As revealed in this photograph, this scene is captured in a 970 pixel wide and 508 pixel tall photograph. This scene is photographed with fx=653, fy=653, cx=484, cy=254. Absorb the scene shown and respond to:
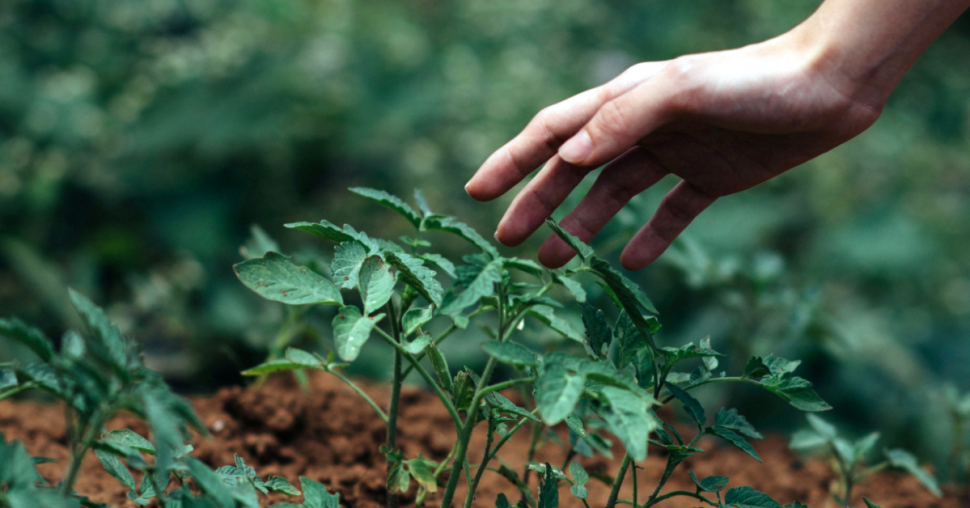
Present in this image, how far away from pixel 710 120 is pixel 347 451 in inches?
32.5

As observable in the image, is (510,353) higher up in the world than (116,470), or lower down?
higher up

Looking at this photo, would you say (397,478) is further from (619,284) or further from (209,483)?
(619,284)

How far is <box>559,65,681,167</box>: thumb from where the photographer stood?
0.89m

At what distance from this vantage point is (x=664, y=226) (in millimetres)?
1125

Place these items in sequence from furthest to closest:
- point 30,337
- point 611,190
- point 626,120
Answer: point 611,190
point 626,120
point 30,337

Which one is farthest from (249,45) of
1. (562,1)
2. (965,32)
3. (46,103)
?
(965,32)

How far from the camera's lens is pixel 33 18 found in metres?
3.33

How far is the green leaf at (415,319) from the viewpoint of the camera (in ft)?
2.46

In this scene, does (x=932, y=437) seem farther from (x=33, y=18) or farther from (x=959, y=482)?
(x=33, y=18)

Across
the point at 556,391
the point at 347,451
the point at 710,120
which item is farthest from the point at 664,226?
the point at 347,451

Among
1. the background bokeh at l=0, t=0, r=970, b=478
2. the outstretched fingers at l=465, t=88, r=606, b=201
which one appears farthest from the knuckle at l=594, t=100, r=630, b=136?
the background bokeh at l=0, t=0, r=970, b=478

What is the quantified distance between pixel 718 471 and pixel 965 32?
5.11 m

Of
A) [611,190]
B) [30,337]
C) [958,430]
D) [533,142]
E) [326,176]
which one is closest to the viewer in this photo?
[30,337]

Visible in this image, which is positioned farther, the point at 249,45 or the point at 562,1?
the point at 562,1
